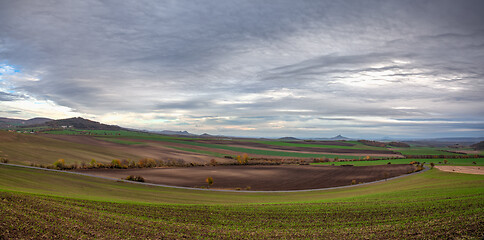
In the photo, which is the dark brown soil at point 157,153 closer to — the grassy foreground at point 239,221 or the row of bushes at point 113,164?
the row of bushes at point 113,164

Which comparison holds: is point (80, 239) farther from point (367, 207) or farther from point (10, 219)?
point (367, 207)

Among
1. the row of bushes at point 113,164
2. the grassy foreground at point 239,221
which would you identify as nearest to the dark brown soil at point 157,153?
the row of bushes at point 113,164

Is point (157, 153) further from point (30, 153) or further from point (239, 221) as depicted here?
point (239, 221)

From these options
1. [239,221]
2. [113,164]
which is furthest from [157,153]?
[239,221]

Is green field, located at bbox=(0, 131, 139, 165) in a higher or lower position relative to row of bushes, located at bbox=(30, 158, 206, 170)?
higher

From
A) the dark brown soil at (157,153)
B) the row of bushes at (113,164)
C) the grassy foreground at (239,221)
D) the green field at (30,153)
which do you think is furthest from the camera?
the dark brown soil at (157,153)

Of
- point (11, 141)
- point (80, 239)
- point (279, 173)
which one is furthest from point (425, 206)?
point (11, 141)

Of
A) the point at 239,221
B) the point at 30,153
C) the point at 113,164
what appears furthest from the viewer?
the point at 113,164

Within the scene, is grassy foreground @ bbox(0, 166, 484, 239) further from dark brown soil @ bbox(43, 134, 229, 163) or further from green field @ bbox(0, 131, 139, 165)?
dark brown soil @ bbox(43, 134, 229, 163)

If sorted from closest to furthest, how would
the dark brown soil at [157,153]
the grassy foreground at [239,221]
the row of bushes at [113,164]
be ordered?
the grassy foreground at [239,221] < the row of bushes at [113,164] < the dark brown soil at [157,153]

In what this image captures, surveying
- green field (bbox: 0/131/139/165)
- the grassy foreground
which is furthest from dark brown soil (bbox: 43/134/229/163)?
the grassy foreground

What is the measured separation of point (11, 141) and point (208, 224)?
7096 cm

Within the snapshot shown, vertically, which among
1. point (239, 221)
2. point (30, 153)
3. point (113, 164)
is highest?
point (239, 221)

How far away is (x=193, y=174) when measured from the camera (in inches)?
1940
